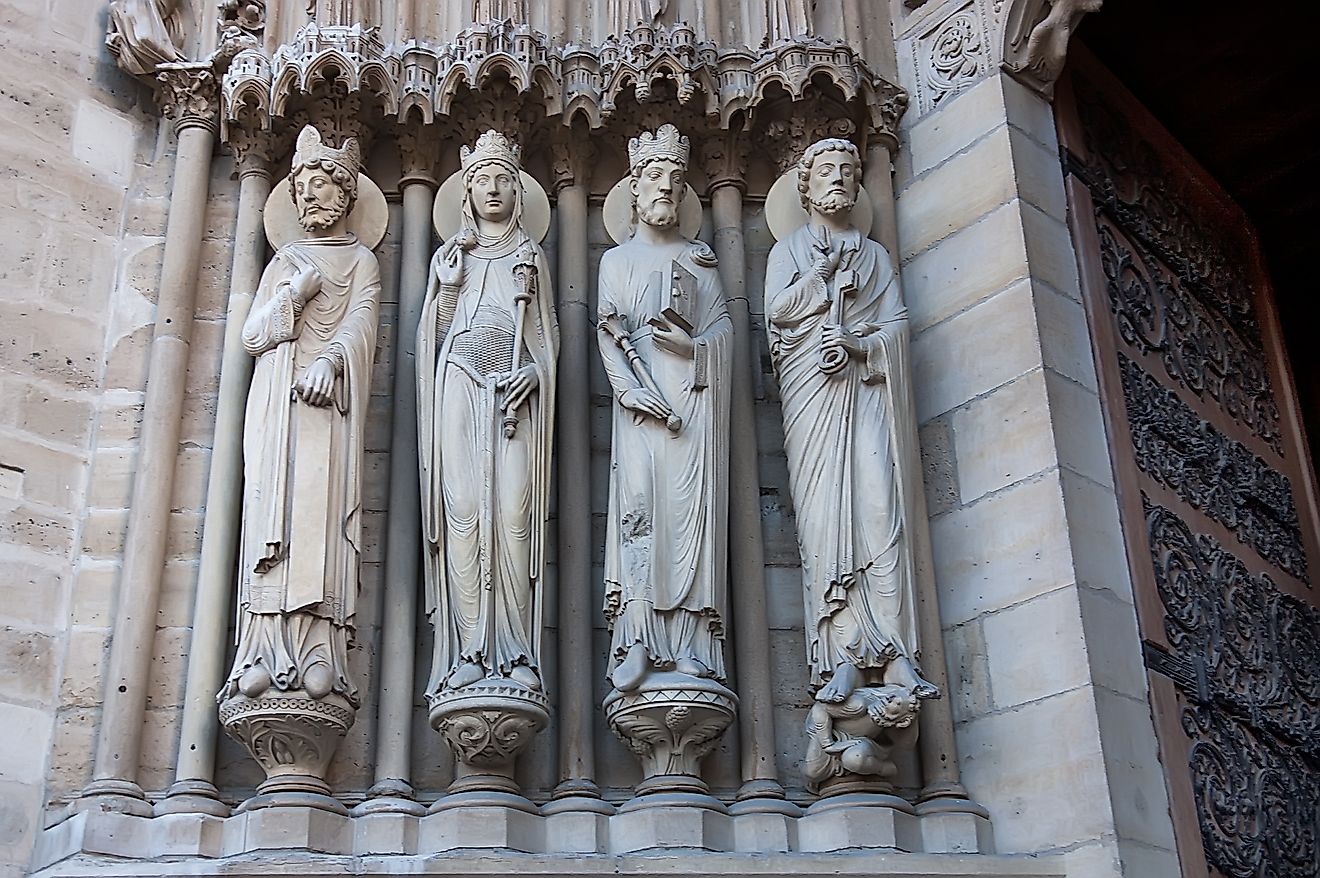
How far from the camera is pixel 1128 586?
5445 mm

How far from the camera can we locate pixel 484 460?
5.20 m

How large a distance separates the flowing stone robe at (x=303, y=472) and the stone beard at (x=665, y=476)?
0.78 m

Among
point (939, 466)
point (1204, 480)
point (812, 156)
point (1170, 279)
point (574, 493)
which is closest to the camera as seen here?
point (574, 493)

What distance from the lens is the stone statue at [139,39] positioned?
609cm

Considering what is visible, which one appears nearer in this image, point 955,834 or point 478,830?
point 478,830

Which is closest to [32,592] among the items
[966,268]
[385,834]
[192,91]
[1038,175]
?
[385,834]

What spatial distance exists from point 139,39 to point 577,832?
3202 millimetres

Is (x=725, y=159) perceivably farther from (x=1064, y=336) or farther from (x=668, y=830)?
(x=668, y=830)

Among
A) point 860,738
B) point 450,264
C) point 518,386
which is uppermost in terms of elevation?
point 450,264

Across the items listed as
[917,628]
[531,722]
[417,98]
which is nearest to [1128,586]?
[917,628]

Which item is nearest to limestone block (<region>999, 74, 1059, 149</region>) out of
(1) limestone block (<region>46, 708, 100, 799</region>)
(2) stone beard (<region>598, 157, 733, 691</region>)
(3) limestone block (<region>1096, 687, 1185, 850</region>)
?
(2) stone beard (<region>598, 157, 733, 691</region>)

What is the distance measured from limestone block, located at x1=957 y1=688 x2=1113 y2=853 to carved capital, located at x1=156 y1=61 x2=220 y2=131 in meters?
3.36

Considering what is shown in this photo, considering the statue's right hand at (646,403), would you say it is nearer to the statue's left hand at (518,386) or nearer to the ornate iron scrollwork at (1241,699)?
the statue's left hand at (518,386)

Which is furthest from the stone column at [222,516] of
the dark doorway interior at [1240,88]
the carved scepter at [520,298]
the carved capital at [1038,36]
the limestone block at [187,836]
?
the dark doorway interior at [1240,88]
